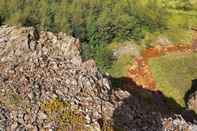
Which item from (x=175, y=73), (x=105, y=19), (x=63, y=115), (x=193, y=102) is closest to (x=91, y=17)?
(x=105, y=19)

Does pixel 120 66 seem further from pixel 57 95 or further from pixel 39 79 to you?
pixel 57 95

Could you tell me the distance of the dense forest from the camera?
28438mm

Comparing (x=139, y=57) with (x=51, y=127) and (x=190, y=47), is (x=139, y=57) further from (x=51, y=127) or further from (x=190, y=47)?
(x=51, y=127)

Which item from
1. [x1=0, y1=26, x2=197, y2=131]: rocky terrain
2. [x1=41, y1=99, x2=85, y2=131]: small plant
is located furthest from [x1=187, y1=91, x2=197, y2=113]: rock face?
[x1=41, y1=99, x2=85, y2=131]: small plant

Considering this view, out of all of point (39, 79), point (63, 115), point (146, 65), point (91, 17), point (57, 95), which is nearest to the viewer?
point (63, 115)

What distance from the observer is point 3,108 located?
1875 centimetres

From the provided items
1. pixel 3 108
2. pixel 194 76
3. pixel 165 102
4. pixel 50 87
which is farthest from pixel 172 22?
pixel 3 108

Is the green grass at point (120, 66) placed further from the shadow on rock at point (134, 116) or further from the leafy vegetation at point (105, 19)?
the shadow on rock at point (134, 116)

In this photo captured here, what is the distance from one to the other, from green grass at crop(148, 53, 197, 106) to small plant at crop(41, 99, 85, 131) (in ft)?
36.3

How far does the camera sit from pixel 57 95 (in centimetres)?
1966

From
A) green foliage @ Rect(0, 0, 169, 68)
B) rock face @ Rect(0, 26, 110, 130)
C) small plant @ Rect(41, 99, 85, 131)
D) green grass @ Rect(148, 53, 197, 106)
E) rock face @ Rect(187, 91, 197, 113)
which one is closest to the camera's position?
small plant @ Rect(41, 99, 85, 131)

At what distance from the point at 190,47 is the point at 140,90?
6281mm

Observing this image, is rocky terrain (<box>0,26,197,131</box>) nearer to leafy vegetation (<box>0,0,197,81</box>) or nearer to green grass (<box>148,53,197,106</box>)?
leafy vegetation (<box>0,0,197,81</box>)

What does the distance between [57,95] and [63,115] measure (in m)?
1.15
